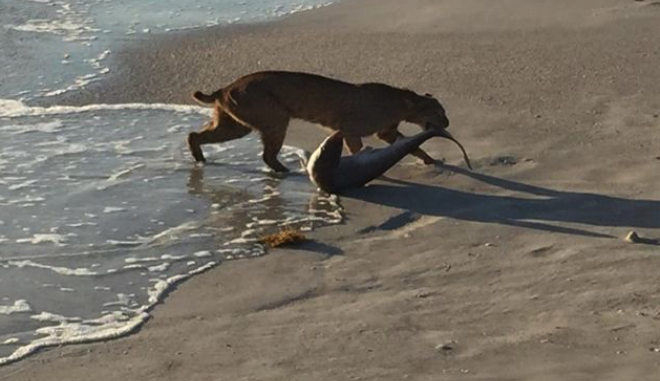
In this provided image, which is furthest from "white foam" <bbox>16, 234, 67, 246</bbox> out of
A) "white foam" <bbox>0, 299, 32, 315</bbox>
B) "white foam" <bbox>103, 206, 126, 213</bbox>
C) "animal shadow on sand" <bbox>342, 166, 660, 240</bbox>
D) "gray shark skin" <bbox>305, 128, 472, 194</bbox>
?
"animal shadow on sand" <bbox>342, 166, 660, 240</bbox>

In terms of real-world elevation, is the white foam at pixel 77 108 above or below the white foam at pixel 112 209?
above

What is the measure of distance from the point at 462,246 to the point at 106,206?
8.14ft

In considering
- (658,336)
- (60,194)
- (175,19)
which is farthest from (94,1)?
(658,336)

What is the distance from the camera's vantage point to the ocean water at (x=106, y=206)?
7.48 m

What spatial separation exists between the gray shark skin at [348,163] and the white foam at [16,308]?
8.77 feet

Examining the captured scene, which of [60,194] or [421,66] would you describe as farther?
[421,66]

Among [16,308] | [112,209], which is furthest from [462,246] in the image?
[16,308]

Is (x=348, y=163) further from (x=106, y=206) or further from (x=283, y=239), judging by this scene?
(x=106, y=206)

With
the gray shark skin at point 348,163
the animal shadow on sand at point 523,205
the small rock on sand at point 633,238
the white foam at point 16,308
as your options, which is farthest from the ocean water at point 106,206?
the small rock on sand at point 633,238

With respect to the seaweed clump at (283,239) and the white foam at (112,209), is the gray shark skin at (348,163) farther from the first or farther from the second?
the white foam at (112,209)

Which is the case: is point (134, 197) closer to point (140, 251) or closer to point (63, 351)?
point (140, 251)

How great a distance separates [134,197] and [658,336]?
4275mm

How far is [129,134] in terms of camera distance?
1114 centimetres

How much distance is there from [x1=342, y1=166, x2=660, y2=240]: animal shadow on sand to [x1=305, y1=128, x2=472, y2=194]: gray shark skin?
0.10 m
